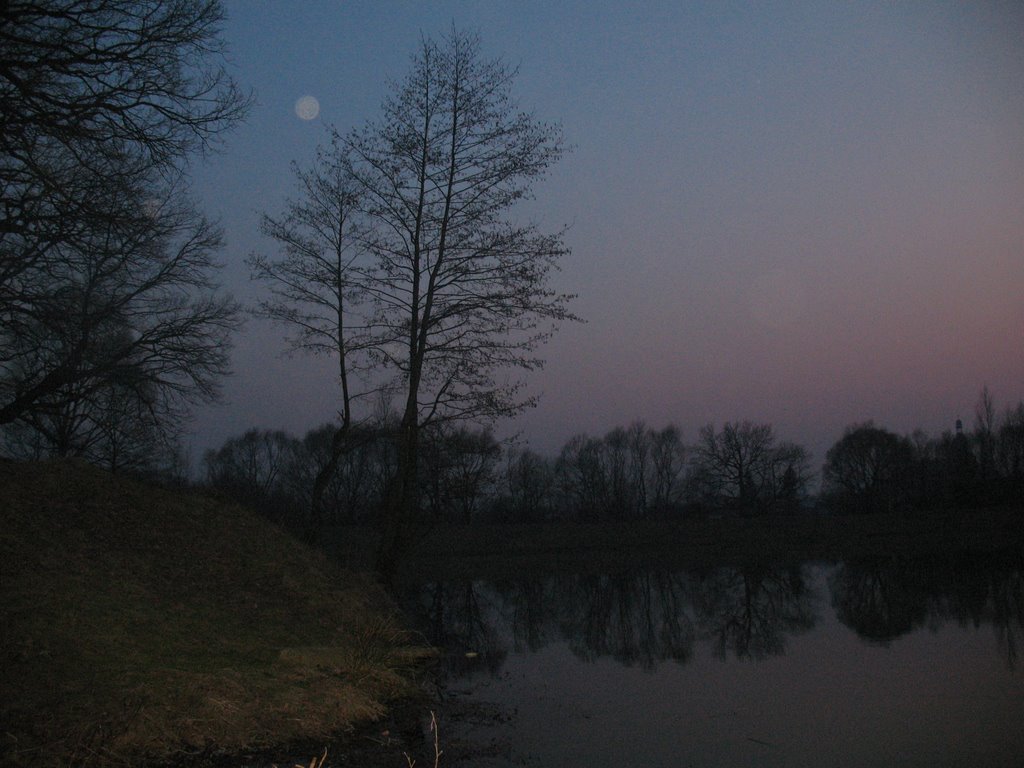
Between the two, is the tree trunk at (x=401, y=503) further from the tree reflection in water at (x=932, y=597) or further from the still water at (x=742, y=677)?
the tree reflection in water at (x=932, y=597)

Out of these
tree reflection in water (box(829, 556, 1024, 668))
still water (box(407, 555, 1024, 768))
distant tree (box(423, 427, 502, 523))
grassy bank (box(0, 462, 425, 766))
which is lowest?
still water (box(407, 555, 1024, 768))

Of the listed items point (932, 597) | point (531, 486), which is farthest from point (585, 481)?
point (932, 597)

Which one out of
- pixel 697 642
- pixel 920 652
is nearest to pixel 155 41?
pixel 697 642

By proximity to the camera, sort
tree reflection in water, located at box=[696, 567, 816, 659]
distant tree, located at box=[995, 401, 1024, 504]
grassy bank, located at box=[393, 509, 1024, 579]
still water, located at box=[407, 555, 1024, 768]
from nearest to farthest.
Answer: still water, located at box=[407, 555, 1024, 768] < tree reflection in water, located at box=[696, 567, 816, 659] < grassy bank, located at box=[393, 509, 1024, 579] < distant tree, located at box=[995, 401, 1024, 504]

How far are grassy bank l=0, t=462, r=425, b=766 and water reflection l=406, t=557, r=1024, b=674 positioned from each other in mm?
2415

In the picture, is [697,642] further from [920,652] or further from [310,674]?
[310,674]

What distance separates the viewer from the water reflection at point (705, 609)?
13.0 m

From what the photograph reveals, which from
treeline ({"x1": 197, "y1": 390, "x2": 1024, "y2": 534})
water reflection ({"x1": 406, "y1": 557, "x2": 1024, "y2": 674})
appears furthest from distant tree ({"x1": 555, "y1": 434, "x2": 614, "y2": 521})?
water reflection ({"x1": 406, "y1": 557, "x2": 1024, "y2": 674})

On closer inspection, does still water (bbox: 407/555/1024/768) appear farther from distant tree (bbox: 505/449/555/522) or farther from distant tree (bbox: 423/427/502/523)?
distant tree (bbox: 505/449/555/522)

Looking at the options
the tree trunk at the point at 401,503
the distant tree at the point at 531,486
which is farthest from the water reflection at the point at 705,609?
the distant tree at the point at 531,486

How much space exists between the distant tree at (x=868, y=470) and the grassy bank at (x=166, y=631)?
56237 millimetres

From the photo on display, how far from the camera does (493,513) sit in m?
65.5

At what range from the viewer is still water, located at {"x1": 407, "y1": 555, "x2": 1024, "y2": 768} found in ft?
24.2

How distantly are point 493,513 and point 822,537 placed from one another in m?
31.6
